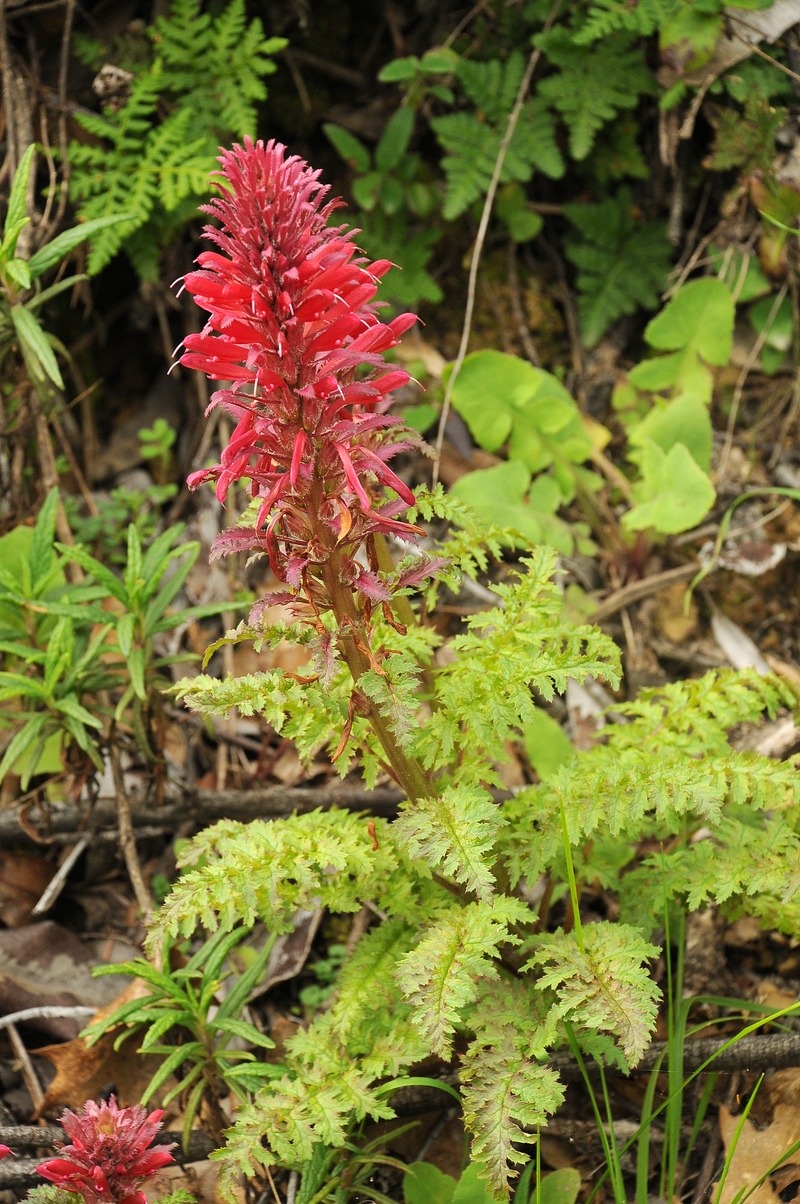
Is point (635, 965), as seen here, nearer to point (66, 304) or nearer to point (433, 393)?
point (433, 393)

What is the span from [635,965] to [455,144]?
3117 millimetres

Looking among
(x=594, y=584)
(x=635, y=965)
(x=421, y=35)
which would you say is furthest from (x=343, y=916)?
(x=421, y=35)

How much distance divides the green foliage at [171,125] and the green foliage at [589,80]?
3.45 ft

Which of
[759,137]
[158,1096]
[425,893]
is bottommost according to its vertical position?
[158,1096]

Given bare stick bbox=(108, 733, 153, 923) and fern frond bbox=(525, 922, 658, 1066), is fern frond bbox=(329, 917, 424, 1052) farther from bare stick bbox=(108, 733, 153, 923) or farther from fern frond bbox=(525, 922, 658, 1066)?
bare stick bbox=(108, 733, 153, 923)

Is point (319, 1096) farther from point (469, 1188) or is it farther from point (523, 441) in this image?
point (523, 441)

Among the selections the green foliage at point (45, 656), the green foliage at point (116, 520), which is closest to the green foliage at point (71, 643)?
the green foliage at point (45, 656)

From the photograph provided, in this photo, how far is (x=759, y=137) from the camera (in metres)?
3.64

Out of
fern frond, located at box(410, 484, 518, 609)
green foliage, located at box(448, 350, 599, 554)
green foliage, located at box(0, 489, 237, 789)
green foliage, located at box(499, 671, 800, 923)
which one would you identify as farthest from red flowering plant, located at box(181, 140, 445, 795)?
green foliage, located at box(448, 350, 599, 554)

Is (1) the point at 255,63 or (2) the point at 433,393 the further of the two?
(2) the point at 433,393

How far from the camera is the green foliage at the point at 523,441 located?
11.5ft

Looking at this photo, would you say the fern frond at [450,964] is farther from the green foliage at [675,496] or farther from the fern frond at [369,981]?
the green foliage at [675,496]

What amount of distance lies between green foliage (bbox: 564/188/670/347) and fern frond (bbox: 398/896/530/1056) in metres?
2.74

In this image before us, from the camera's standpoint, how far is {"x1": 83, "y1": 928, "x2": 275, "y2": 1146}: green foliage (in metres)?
2.37
